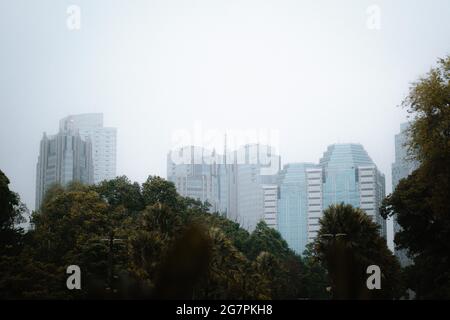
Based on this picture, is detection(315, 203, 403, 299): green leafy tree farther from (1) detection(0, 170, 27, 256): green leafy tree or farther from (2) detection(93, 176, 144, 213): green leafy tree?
(2) detection(93, 176, 144, 213): green leafy tree

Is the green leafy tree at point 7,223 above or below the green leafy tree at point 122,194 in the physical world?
below

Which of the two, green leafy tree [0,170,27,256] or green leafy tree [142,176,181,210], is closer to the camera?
green leafy tree [0,170,27,256]

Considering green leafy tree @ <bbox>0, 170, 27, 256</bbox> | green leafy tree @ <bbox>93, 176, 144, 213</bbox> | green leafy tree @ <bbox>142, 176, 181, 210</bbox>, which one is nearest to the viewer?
green leafy tree @ <bbox>0, 170, 27, 256</bbox>

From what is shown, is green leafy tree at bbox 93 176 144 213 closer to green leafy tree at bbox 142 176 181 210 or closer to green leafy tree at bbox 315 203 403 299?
green leafy tree at bbox 142 176 181 210

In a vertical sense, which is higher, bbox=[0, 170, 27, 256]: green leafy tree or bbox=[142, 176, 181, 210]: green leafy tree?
Result: bbox=[142, 176, 181, 210]: green leafy tree

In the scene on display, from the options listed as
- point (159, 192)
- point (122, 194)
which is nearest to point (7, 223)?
point (122, 194)

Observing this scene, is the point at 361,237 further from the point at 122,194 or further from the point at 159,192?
the point at 122,194

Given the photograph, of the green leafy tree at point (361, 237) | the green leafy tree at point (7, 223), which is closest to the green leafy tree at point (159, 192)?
the green leafy tree at point (7, 223)

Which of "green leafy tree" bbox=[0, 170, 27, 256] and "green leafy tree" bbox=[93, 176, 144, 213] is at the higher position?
"green leafy tree" bbox=[93, 176, 144, 213]

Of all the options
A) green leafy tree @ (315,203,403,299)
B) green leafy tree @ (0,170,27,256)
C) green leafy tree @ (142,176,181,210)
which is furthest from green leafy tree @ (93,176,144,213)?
green leafy tree @ (315,203,403,299)

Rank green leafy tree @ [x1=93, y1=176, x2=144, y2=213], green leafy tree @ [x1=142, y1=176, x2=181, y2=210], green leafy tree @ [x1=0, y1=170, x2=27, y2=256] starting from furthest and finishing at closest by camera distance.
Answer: green leafy tree @ [x1=93, y1=176, x2=144, y2=213] → green leafy tree @ [x1=142, y1=176, x2=181, y2=210] → green leafy tree @ [x1=0, y1=170, x2=27, y2=256]

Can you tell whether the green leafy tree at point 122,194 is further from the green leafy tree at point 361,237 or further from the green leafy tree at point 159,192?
the green leafy tree at point 361,237
